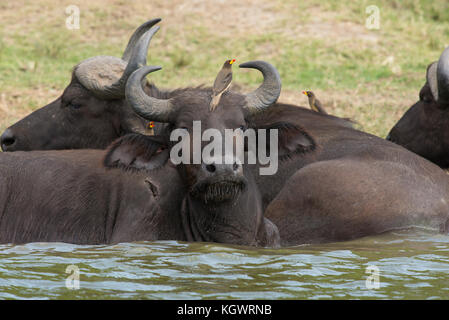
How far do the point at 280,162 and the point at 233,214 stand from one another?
870 mm

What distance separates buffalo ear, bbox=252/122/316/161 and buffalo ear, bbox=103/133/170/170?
3.22ft

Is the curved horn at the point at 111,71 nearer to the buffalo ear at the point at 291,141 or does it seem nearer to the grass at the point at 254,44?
the buffalo ear at the point at 291,141

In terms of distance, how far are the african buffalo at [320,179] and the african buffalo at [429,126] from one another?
1.69m

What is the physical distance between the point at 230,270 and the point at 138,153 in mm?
1486

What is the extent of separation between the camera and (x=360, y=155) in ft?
29.6

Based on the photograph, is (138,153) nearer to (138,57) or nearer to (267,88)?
(267,88)

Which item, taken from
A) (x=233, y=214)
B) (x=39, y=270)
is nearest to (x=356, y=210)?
→ (x=233, y=214)

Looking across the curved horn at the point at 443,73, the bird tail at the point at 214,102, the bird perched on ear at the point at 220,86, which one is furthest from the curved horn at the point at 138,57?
the curved horn at the point at 443,73

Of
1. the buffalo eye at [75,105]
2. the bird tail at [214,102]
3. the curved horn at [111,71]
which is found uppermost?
the curved horn at [111,71]

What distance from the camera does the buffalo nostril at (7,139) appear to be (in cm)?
965

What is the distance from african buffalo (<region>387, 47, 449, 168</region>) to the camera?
10.7 m

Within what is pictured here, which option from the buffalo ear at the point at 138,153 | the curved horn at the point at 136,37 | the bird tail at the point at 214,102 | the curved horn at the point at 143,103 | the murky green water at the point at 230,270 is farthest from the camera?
the curved horn at the point at 136,37

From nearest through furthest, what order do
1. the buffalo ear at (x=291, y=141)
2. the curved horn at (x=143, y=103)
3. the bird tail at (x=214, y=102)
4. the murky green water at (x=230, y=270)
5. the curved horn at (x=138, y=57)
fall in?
the murky green water at (x=230, y=270), the bird tail at (x=214, y=102), the curved horn at (x=143, y=103), the buffalo ear at (x=291, y=141), the curved horn at (x=138, y=57)
